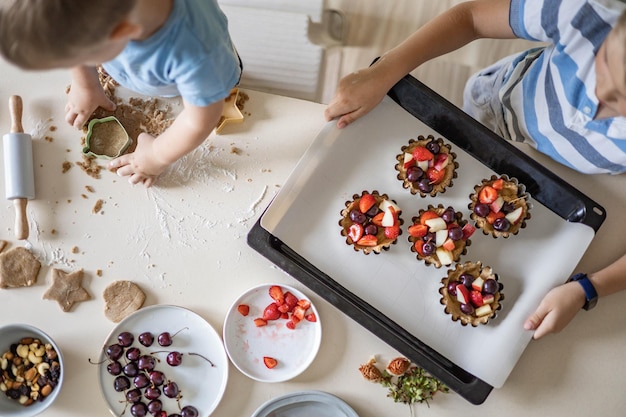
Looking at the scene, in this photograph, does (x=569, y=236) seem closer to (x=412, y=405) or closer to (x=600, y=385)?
(x=600, y=385)

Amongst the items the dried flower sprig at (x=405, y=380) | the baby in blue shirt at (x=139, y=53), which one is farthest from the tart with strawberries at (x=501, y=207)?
the baby in blue shirt at (x=139, y=53)

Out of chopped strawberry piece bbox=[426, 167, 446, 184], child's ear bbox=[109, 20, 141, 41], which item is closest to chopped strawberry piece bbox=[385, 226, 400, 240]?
chopped strawberry piece bbox=[426, 167, 446, 184]

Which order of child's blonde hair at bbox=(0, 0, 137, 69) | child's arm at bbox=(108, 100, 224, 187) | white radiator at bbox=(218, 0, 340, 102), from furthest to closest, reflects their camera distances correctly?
white radiator at bbox=(218, 0, 340, 102) → child's arm at bbox=(108, 100, 224, 187) → child's blonde hair at bbox=(0, 0, 137, 69)

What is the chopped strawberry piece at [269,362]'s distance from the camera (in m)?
1.16

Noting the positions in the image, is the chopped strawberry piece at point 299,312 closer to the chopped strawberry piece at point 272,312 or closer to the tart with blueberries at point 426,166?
the chopped strawberry piece at point 272,312

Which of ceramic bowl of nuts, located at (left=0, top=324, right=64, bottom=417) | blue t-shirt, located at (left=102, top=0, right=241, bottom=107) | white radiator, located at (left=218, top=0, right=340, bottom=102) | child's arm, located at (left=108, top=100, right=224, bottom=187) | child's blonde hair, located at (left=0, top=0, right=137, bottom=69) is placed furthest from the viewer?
white radiator, located at (left=218, top=0, right=340, bottom=102)

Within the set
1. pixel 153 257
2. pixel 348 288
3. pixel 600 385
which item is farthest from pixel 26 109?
pixel 600 385

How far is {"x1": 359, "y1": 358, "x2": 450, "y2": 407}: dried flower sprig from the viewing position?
3.85 ft

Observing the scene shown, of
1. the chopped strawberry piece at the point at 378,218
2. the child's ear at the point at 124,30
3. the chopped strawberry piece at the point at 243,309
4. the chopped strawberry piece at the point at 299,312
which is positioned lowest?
the chopped strawberry piece at the point at 243,309

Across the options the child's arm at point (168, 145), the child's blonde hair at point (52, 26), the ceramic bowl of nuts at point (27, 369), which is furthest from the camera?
the ceramic bowl of nuts at point (27, 369)

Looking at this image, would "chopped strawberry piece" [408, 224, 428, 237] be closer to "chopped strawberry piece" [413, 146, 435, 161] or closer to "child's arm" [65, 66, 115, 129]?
"chopped strawberry piece" [413, 146, 435, 161]

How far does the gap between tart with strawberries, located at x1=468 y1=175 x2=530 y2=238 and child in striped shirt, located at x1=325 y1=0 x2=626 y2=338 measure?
0.39 feet

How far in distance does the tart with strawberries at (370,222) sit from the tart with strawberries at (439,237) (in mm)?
44

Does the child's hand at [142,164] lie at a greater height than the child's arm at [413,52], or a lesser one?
lesser
